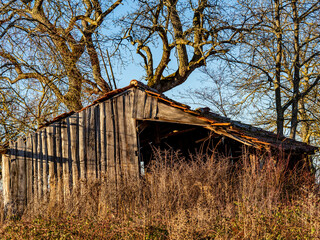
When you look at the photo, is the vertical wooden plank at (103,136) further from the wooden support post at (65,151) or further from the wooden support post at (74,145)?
the wooden support post at (65,151)

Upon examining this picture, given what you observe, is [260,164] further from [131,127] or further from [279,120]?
[279,120]

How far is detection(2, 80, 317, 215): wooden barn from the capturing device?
30.7 feet

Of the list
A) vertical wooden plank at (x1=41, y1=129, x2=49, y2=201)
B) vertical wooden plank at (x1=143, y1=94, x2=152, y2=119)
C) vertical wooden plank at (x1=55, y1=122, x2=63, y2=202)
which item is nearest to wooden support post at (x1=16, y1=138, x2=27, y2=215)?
vertical wooden plank at (x1=41, y1=129, x2=49, y2=201)

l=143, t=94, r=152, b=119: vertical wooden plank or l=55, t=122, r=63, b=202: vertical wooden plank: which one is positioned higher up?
l=143, t=94, r=152, b=119: vertical wooden plank

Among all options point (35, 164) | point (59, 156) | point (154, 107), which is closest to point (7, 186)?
point (35, 164)

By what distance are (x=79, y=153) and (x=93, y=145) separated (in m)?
0.46

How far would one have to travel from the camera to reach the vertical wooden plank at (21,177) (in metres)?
10.5

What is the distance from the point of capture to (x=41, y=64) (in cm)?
1152

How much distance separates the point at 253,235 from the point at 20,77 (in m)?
12.0

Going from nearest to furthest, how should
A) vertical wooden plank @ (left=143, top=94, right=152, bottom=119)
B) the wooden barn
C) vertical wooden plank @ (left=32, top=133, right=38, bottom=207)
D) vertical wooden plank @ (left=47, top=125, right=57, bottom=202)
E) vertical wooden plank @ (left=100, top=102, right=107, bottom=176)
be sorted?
the wooden barn
vertical wooden plank @ (left=143, top=94, right=152, bottom=119)
vertical wooden plank @ (left=100, top=102, right=107, bottom=176)
vertical wooden plank @ (left=47, top=125, right=57, bottom=202)
vertical wooden plank @ (left=32, top=133, right=38, bottom=207)

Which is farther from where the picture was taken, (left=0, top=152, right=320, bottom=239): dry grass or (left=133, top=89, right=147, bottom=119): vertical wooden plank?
(left=133, top=89, right=147, bottom=119): vertical wooden plank

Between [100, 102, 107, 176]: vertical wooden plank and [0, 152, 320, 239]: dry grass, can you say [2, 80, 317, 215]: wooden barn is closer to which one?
[100, 102, 107, 176]: vertical wooden plank

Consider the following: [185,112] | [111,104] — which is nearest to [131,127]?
[111,104]

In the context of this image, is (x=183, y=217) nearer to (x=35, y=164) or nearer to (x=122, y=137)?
(x=122, y=137)
